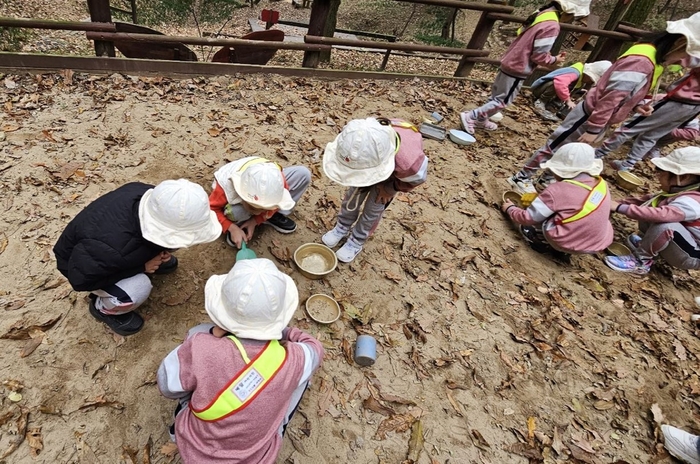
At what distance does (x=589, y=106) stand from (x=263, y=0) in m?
18.5

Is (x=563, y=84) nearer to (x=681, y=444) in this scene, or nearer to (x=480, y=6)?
(x=480, y=6)

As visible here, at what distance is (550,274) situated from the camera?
376 centimetres

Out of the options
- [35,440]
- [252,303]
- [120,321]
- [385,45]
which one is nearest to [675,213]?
[252,303]

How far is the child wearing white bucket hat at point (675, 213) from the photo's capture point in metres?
3.55

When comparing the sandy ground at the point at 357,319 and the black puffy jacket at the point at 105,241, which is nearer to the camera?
the black puffy jacket at the point at 105,241

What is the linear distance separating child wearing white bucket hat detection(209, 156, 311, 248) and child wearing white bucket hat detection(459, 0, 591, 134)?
349 centimetres

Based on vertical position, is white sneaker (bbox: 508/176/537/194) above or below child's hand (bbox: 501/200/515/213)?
above

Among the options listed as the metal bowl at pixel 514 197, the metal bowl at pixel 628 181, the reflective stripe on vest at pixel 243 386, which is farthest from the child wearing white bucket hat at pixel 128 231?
the metal bowl at pixel 628 181

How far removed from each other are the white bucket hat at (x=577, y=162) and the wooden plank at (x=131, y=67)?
3.83 m

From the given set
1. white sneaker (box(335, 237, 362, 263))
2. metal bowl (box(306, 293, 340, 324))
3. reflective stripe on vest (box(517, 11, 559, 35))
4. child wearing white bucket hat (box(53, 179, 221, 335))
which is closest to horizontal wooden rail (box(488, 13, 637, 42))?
reflective stripe on vest (box(517, 11, 559, 35))

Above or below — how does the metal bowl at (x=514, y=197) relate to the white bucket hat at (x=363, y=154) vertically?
below

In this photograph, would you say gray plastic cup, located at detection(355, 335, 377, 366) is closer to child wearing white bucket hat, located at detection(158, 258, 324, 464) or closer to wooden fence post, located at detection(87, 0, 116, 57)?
child wearing white bucket hat, located at detection(158, 258, 324, 464)

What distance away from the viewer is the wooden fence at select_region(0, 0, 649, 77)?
4281 millimetres

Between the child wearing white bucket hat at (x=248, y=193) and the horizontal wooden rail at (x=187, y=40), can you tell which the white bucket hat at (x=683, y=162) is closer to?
the child wearing white bucket hat at (x=248, y=193)
